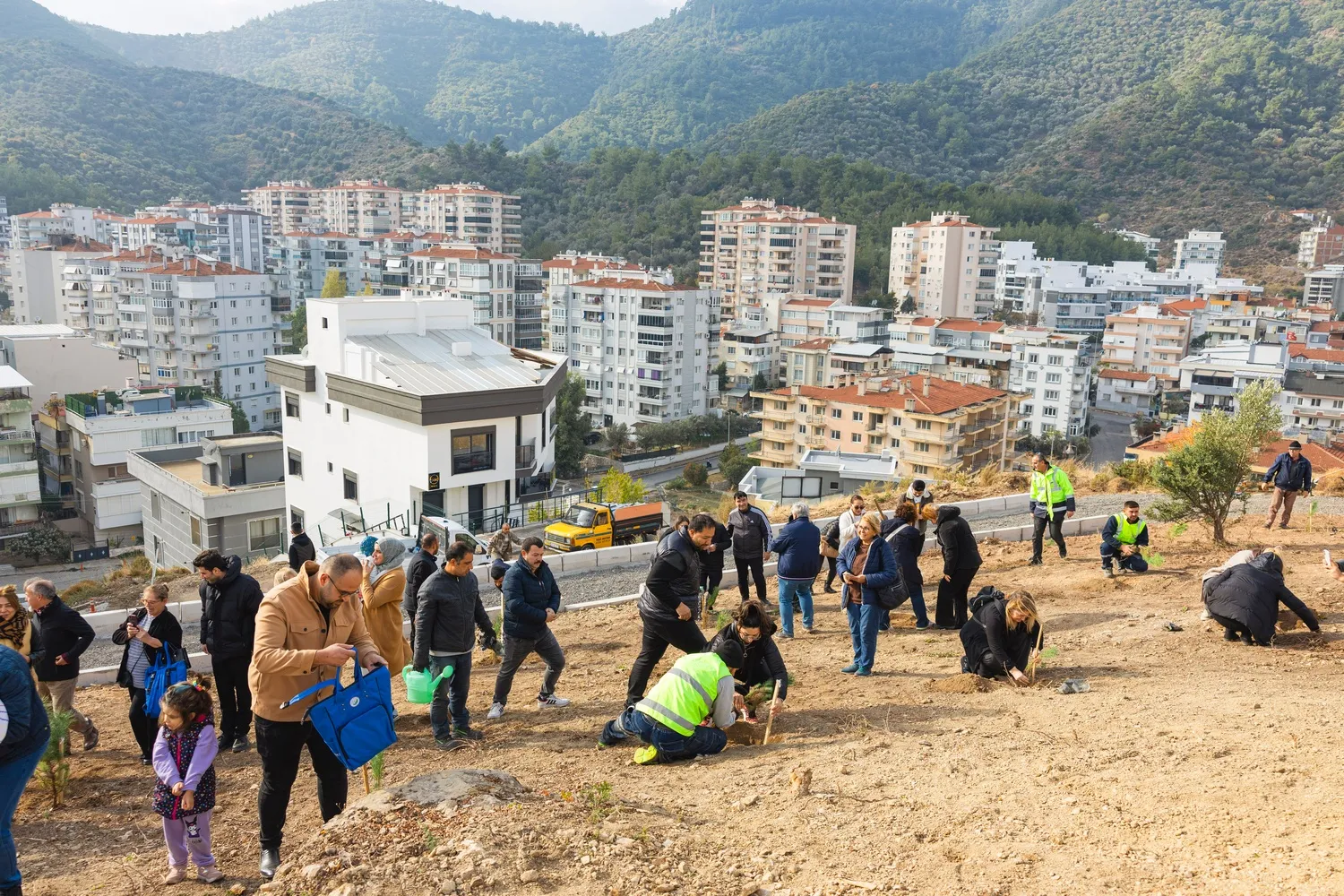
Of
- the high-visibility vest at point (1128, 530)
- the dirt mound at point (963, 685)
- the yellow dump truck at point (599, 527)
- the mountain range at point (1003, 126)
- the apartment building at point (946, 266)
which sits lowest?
the yellow dump truck at point (599, 527)

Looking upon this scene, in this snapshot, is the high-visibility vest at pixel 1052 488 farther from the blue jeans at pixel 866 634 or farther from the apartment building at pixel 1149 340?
the apartment building at pixel 1149 340

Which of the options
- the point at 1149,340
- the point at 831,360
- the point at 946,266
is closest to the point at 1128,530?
the point at 831,360

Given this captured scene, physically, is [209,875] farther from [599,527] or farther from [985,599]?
[599,527]

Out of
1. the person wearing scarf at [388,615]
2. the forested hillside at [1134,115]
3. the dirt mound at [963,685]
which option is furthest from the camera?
the forested hillside at [1134,115]

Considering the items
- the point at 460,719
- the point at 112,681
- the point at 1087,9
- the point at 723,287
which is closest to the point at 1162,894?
the point at 460,719

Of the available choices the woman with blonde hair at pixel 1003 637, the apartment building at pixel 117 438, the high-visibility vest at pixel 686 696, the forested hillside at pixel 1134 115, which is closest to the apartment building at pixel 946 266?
the forested hillside at pixel 1134 115

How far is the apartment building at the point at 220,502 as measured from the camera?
28.4 m

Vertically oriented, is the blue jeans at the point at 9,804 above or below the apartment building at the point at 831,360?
above

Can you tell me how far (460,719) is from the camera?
7.15 meters

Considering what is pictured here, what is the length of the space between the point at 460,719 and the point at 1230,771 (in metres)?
4.84

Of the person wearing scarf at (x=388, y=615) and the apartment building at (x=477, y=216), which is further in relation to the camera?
the apartment building at (x=477, y=216)

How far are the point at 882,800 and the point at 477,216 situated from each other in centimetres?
10286

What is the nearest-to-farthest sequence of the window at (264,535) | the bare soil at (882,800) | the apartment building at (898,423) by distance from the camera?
1. the bare soil at (882,800)
2. the window at (264,535)
3. the apartment building at (898,423)

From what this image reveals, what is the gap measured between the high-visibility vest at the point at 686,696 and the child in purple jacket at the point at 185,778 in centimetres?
248
